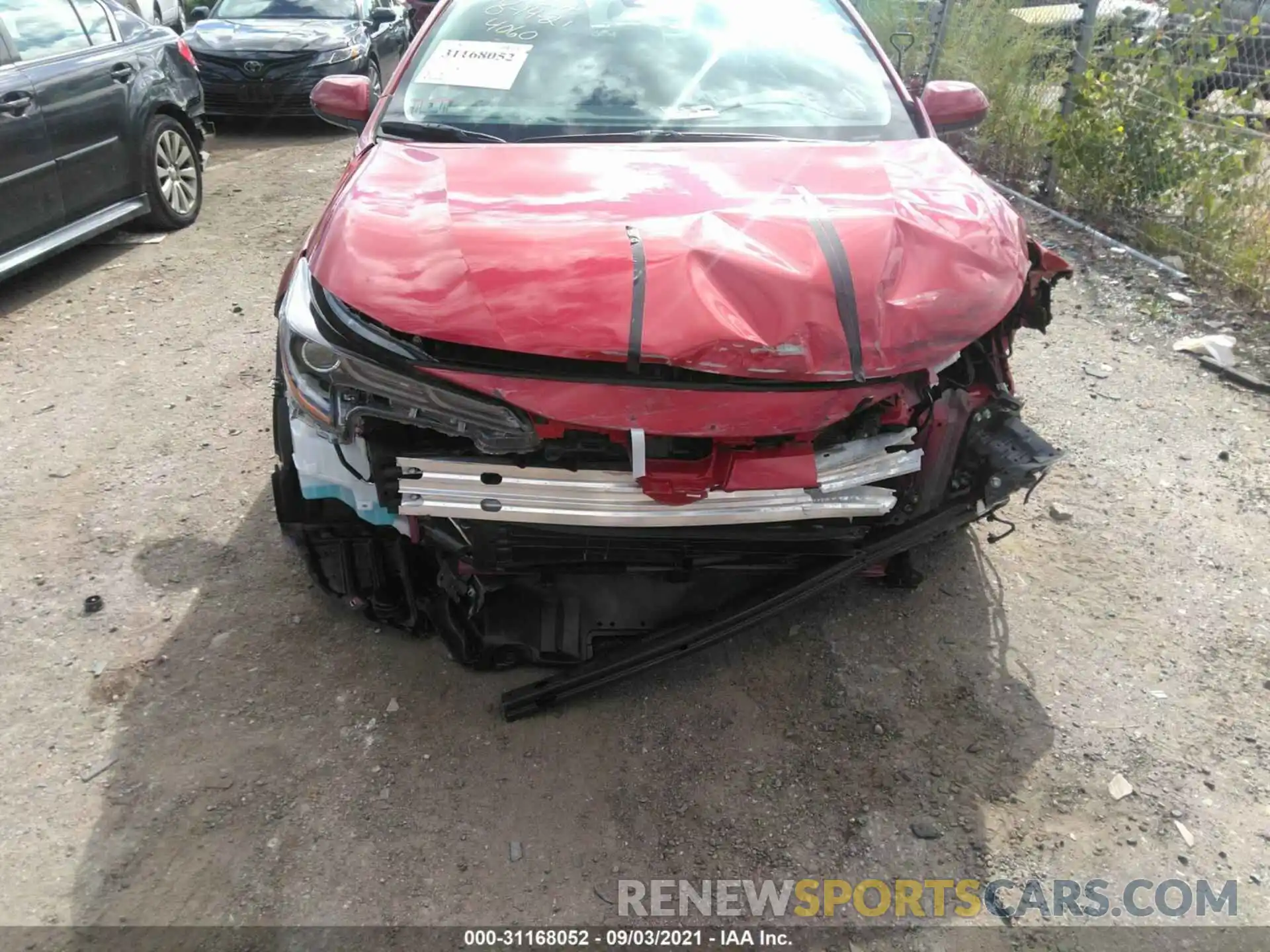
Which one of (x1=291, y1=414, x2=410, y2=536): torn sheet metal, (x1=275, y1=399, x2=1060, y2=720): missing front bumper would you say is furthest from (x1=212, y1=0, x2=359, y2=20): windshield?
(x1=291, y1=414, x2=410, y2=536): torn sheet metal

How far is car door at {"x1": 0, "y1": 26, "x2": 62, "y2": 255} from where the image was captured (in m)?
4.62

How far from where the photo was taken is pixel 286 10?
8930 millimetres

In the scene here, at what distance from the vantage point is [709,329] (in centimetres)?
197

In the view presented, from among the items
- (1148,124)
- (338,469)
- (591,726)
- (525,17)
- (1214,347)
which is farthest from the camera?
(1148,124)

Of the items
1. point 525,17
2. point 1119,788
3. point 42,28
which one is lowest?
point 1119,788

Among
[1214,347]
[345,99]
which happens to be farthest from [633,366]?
[1214,347]

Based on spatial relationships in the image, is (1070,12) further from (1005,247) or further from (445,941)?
(445,941)

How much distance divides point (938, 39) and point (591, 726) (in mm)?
8420

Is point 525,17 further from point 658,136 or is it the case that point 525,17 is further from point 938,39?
point 938,39

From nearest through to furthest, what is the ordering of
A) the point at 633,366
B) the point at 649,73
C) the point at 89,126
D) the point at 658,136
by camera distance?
the point at 633,366 → the point at 658,136 → the point at 649,73 → the point at 89,126

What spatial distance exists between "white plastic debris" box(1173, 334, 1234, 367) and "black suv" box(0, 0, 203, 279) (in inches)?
243

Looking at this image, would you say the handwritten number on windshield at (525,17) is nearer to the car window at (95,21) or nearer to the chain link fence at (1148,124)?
the chain link fence at (1148,124)

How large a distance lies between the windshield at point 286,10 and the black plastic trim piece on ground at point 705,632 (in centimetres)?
870

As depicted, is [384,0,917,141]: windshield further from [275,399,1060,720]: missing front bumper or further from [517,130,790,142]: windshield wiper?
[275,399,1060,720]: missing front bumper
